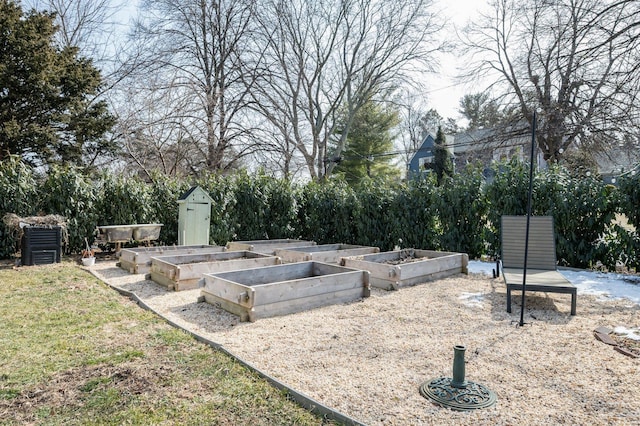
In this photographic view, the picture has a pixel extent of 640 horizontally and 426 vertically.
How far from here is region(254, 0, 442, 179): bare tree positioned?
749 inches

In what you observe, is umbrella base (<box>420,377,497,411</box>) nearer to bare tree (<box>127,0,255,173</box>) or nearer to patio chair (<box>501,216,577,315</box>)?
patio chair (<box>501,216,577,315</box>)

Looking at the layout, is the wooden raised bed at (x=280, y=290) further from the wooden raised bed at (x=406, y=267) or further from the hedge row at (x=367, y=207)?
the hedge row at (x=367, y=207)

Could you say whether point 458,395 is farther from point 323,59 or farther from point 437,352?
point 323,59

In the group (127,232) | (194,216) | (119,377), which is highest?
(194,216)

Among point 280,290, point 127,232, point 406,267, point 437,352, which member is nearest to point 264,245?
point 127,232

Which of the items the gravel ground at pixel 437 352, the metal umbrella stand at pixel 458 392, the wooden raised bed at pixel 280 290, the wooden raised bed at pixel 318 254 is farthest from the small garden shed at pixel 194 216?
the metal umbrella stand at pixel 458 392

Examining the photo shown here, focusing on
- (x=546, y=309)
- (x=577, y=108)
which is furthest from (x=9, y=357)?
(x=577, y=108)

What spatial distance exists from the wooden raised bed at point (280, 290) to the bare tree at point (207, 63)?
454 inches

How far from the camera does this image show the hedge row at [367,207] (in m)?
6.91

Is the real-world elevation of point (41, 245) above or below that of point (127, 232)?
below

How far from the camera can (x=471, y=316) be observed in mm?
4598

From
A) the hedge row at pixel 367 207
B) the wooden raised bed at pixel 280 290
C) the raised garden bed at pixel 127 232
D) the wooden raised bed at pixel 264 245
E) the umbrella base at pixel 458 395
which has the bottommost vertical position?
the umbrella base at pixel 458 395

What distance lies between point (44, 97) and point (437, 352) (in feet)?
53.2

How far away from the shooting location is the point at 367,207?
9.68 metres
